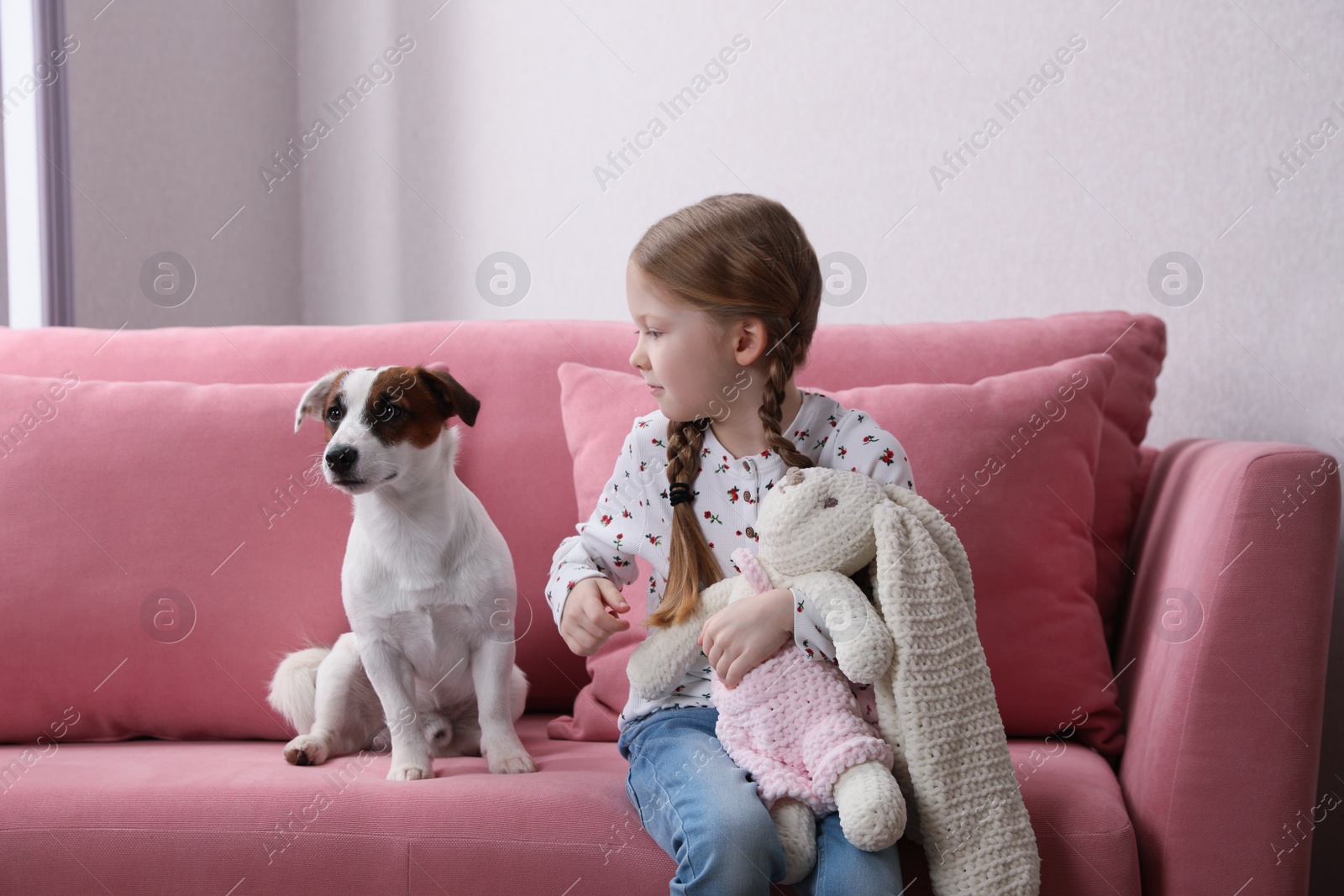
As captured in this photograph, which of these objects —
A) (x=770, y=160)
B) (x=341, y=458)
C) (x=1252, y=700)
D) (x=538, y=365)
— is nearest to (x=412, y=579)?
(x=341, y=458)

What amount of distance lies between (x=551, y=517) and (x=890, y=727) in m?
0.73

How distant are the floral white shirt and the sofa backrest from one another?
0.28 meters

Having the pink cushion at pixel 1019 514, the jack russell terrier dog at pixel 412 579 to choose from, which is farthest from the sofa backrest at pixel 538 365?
the jack russell terrier dog at pixel 412 579

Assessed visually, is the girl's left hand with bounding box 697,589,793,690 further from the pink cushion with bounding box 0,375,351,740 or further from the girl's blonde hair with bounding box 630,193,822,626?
the pink cushion with bounding box 0,375,351,740

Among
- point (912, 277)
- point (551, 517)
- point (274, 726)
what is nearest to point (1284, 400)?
point (912, 277)

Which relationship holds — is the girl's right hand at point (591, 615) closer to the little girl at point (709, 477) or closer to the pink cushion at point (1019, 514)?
the little girl at point (709, 477)

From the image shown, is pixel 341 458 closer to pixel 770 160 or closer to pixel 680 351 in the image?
pixel 680 351

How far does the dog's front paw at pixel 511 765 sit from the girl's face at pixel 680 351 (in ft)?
1.59

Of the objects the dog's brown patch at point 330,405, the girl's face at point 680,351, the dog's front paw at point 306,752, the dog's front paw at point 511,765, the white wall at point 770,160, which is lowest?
the dog's front paw at point 306,752

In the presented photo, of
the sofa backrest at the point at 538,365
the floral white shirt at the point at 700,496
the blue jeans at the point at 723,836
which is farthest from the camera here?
the sofa backrest at the point at 538,365

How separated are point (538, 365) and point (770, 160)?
829mm

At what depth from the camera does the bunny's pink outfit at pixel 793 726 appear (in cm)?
105

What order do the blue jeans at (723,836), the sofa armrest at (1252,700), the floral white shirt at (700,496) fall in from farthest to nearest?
1. the floral white shirt at (700,496)
2. the sofa armrest at (1252,700)
3. the blue jeans at (723,836)

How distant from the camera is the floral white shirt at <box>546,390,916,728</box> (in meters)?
1.23
